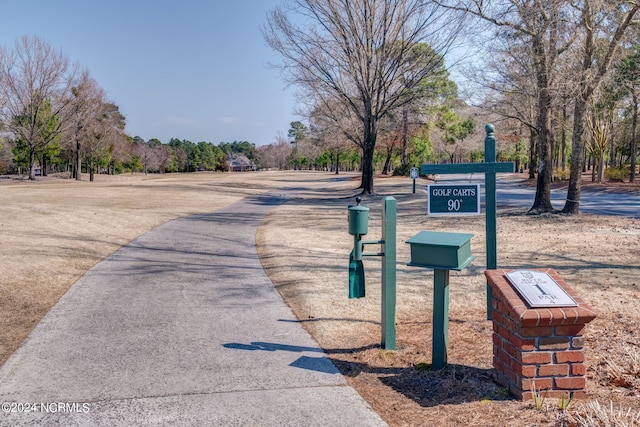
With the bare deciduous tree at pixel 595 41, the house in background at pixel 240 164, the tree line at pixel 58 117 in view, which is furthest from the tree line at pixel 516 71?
the house in background at pixel 240 164

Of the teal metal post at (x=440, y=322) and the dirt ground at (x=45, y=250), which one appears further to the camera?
the dirt ground at (x=45, y=250)

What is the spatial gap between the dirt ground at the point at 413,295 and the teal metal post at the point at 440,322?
0.12 m

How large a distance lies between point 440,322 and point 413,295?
8.79ft

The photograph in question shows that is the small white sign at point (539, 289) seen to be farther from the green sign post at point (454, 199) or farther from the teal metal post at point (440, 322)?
the green sign post at point (454, 199)

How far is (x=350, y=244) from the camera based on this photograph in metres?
11.6

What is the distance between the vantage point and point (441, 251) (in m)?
4.19

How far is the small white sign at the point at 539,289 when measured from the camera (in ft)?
11.7

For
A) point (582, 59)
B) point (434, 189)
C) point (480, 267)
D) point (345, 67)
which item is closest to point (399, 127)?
point (345, 67)

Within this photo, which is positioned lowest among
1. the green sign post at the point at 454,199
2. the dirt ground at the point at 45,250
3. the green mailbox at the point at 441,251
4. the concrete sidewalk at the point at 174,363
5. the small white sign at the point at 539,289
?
the concrete sidewalk at the point at 174,363

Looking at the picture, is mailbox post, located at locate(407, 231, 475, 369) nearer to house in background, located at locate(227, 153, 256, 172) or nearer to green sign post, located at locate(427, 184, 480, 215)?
green sign post, located at locate(427, 184, 480, 215)

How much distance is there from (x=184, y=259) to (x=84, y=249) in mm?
2298

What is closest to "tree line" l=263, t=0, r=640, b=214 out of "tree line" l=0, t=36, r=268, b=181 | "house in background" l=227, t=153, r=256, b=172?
"tree line" l=0, t=36, r=268, b=181

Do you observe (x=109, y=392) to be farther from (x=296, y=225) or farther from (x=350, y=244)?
(x=296, y=225)

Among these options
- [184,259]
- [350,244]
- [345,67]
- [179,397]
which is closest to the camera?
[179,397]
